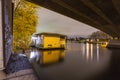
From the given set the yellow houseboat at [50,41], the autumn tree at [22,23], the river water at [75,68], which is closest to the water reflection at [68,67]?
the river water at [75,68]

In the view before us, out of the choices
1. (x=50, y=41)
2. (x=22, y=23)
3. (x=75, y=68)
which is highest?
(x=22, y=23)

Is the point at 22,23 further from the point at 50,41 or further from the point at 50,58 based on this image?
the point at 50,41

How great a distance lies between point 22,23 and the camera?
16484mm

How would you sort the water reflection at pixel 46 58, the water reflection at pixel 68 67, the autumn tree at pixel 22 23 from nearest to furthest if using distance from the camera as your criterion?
the water reflection at pixel 68 67
the autumn tree at pixel 22 23
the water reflection at pixel 46 58

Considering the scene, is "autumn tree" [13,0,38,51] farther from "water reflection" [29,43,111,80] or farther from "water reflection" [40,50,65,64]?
"water reflection" [40,50,65,64]

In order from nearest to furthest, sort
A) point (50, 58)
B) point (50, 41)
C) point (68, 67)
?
point (68, 67) < point (50, 58) < point (50, 41)

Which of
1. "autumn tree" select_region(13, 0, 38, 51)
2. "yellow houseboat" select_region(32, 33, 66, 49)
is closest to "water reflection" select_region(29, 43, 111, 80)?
"autumn tree" select_region(13, 0, 38, 51)

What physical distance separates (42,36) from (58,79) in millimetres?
28485

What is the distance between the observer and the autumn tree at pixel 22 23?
16375 mm

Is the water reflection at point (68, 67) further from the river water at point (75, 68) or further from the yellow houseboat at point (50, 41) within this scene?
the yellow houseboat at point (50, 41)

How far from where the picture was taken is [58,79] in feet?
29.7

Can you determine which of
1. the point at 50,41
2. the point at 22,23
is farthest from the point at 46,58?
the point at 50,41

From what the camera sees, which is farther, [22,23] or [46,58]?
[46,58]

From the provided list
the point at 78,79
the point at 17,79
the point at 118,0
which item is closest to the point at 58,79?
the point at 78,79
